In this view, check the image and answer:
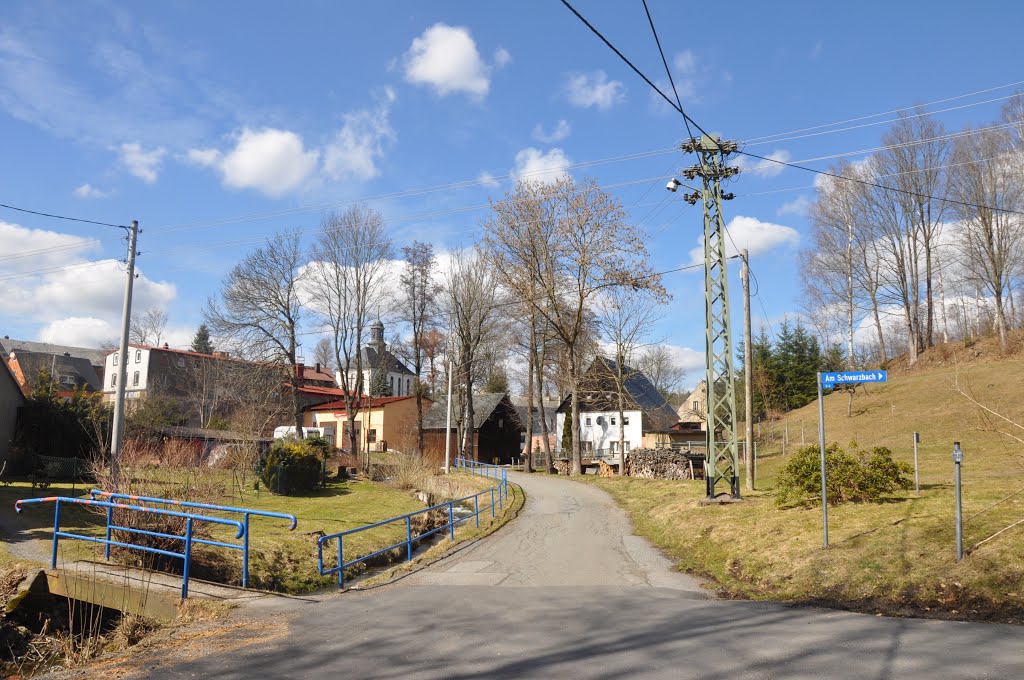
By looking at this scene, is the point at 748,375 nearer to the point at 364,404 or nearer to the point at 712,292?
A: the point at 712,292

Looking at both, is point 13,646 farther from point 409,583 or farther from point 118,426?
point 118,426

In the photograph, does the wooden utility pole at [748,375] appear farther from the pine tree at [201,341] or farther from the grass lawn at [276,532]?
the pine tree at [201,341]

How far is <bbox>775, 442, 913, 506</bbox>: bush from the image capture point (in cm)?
1333

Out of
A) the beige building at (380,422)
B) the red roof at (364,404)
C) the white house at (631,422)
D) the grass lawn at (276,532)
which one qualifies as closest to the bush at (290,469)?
the grass lawn at (276,532)

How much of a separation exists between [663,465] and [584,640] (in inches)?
1179

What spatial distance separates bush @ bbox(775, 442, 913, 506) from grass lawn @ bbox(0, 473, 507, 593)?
7.80m

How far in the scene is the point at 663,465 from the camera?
1405 inches

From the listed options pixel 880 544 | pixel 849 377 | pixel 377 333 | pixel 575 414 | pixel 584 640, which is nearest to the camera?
pixel 584 640

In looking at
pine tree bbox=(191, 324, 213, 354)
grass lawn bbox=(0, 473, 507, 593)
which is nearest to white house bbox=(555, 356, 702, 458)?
grass lawn bbox=(0, 473, 507, 593)

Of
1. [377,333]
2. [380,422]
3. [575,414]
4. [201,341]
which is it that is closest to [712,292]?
[575,414]

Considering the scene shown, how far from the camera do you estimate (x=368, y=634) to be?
7.30 metres

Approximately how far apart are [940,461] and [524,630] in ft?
70.9

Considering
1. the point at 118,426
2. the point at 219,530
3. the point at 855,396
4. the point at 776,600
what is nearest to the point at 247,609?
the point at 776,600

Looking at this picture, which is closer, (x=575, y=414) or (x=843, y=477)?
(x=843, y=477)
